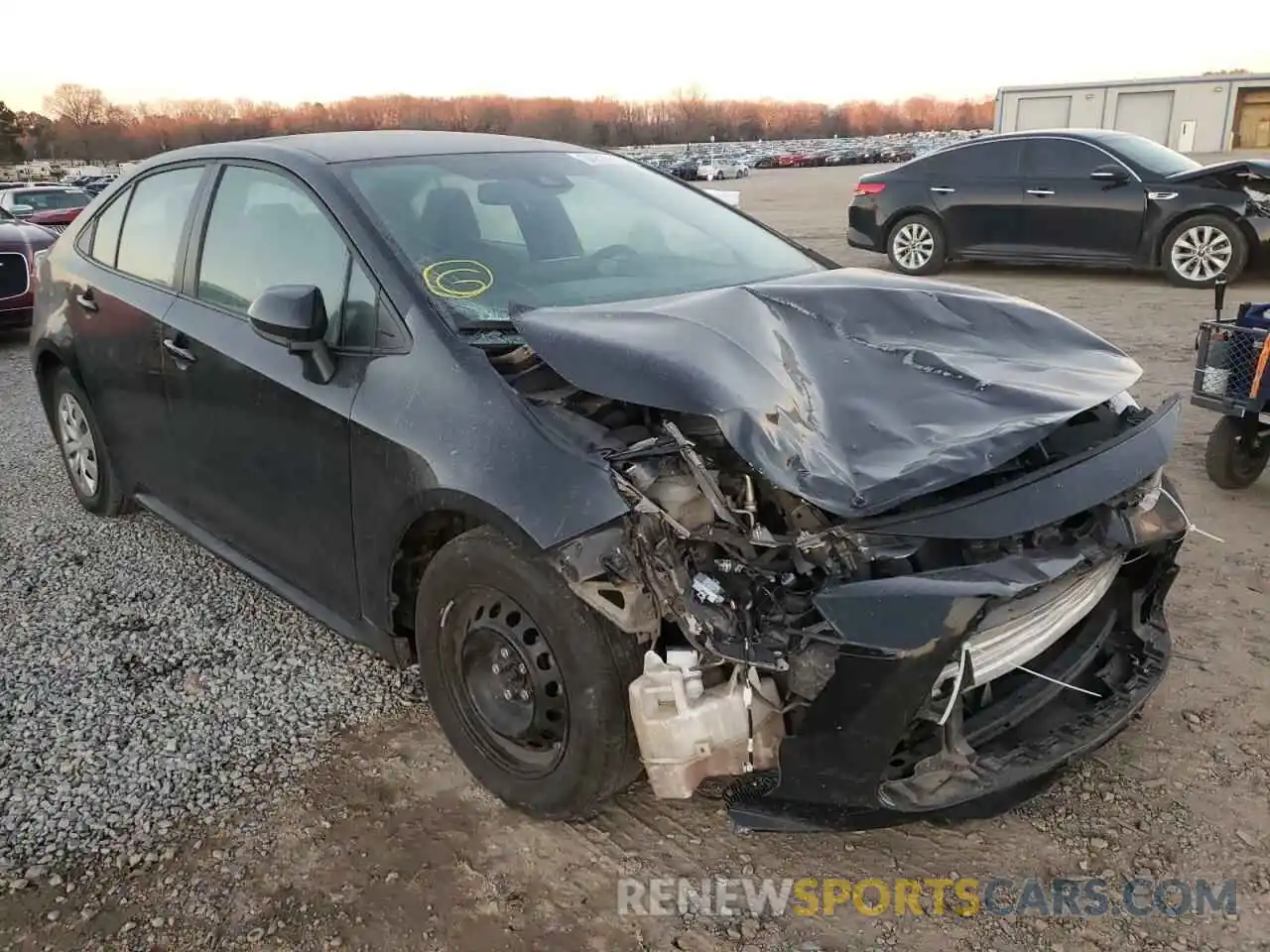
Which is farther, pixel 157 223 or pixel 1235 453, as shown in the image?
pixel 1235 453

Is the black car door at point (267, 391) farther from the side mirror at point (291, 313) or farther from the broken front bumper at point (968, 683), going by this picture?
the broken front bumper at point (968, 683)

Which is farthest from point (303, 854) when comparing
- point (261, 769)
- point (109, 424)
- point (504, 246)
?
point (109, 424)

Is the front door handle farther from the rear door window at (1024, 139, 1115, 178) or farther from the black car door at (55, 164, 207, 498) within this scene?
the rear door window at (1024, 139, 1115, 178)

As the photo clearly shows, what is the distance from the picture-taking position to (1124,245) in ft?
32.4

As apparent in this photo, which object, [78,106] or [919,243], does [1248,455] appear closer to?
[919,243]

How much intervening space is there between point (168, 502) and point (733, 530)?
2.62 meters

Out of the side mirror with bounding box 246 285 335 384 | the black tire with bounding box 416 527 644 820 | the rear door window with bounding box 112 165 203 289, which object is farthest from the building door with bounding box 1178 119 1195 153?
the black tire with bounding box 416 527 644 820

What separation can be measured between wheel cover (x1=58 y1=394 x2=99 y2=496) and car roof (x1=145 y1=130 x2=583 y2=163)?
1343 mm

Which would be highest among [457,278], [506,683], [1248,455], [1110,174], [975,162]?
[975,162]

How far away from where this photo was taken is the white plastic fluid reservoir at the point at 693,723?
83.7 inches

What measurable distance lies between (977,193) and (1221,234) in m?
2.39

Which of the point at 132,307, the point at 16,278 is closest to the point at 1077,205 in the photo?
the point at 132,307

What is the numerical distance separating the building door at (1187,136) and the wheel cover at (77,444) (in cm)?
5370

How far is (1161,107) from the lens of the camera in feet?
157
